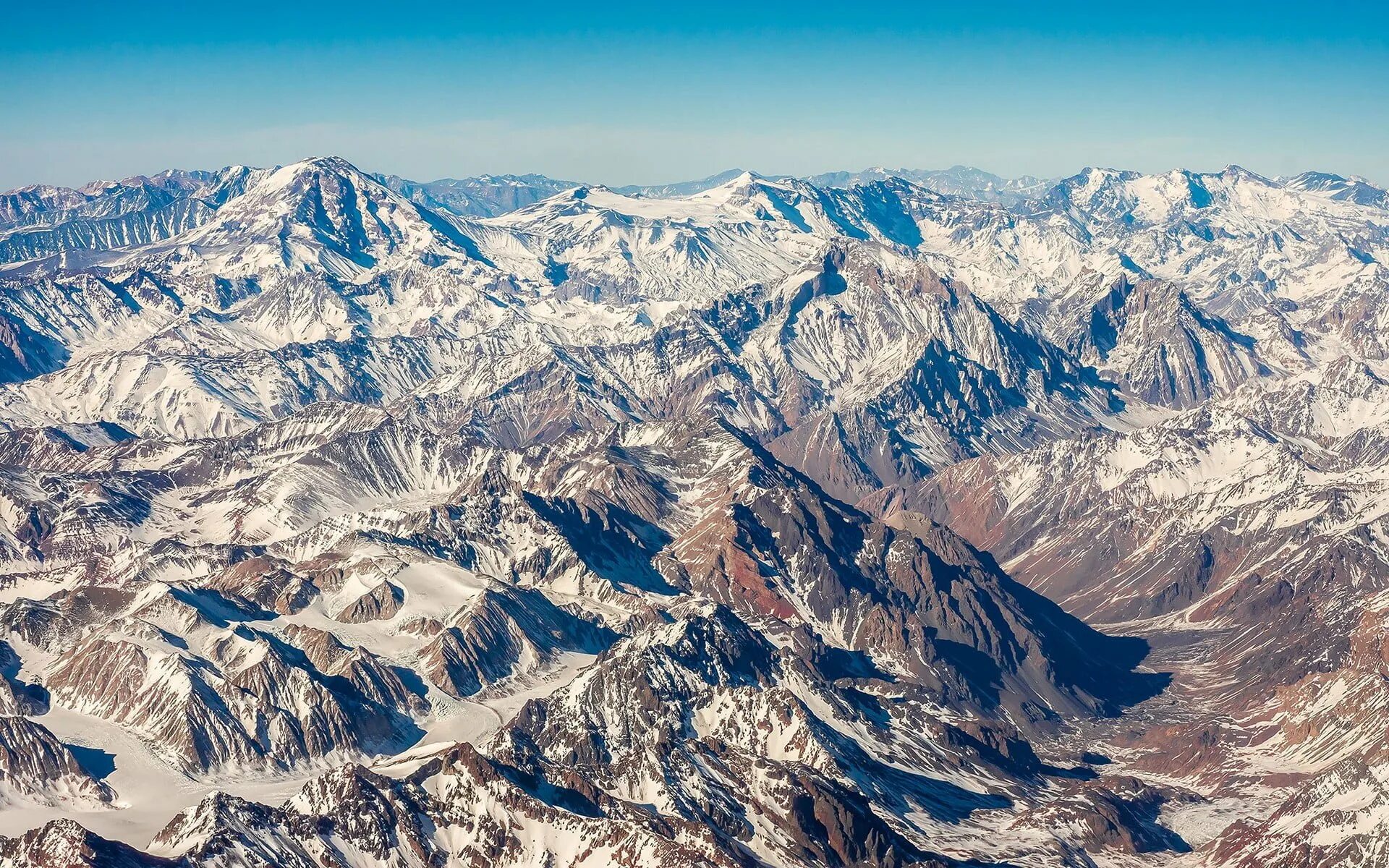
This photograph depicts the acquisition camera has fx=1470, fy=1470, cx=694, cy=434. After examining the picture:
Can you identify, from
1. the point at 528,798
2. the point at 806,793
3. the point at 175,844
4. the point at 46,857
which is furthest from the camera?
the point at 806,793

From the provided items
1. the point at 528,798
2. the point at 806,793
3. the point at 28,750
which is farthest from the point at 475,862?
the point at 28,750

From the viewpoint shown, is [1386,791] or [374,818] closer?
[374,818]

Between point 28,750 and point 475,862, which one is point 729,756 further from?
point 28,750

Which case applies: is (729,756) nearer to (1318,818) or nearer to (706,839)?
(706,839)

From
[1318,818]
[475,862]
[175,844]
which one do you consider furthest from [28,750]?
[1318,818]

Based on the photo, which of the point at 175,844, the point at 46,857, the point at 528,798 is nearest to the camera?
the point at 46,857

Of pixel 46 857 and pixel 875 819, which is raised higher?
pixel 46 857

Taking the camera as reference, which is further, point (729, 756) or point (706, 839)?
point (729, 756)

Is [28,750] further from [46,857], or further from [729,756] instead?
[729,756]

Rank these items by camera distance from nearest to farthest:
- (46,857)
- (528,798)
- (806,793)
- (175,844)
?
(46,857), (175,844), (528,798), (806,793)
